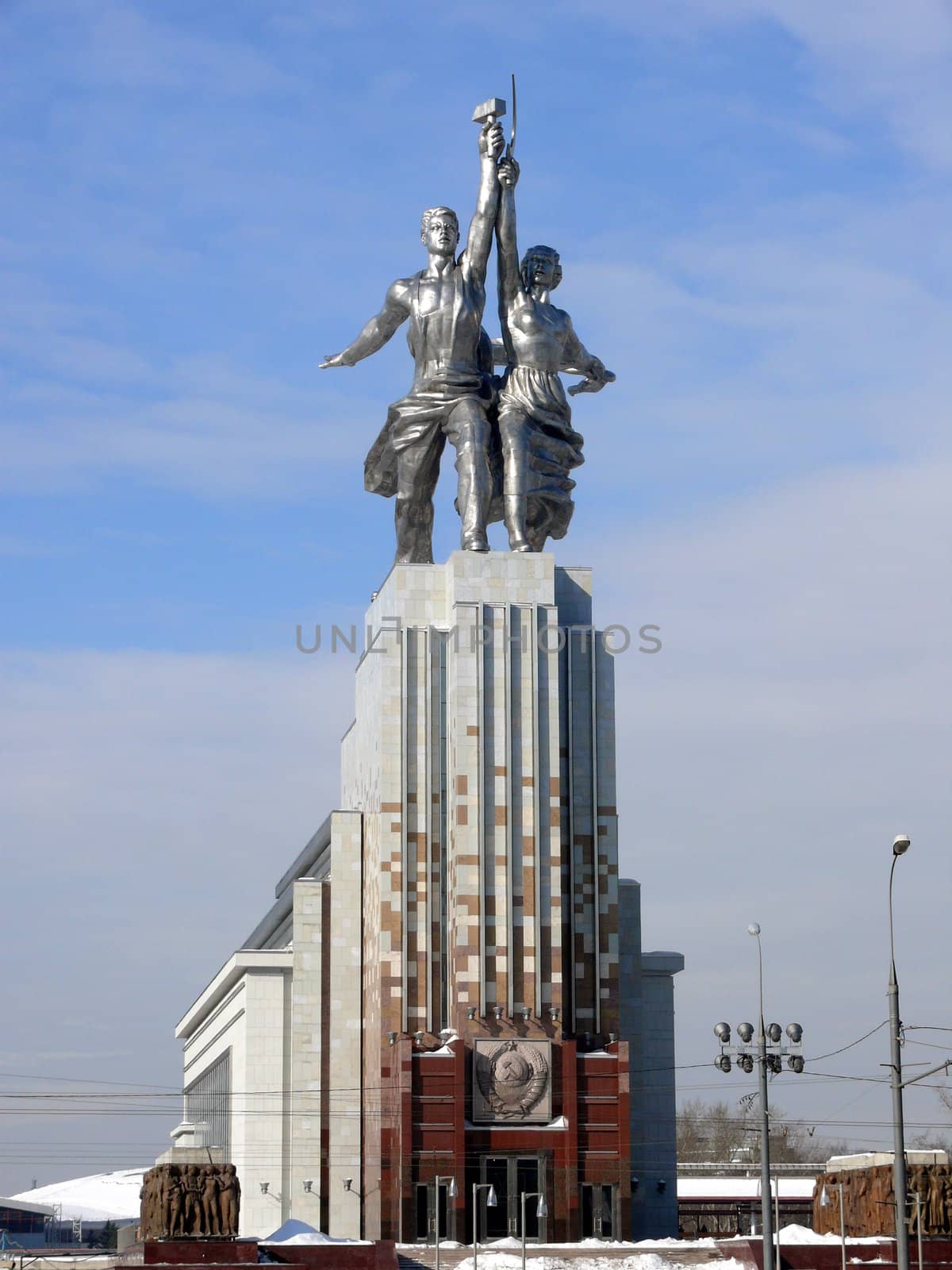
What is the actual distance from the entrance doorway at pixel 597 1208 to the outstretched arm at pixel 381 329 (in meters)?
26.0

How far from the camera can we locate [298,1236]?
53781 mm

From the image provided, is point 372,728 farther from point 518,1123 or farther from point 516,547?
point 518,1123

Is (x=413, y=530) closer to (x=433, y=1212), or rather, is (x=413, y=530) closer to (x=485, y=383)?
(x=485, y=383)

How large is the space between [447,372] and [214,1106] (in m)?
26.4

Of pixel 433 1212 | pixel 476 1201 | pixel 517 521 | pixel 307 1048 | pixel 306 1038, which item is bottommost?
pixel 433 1212

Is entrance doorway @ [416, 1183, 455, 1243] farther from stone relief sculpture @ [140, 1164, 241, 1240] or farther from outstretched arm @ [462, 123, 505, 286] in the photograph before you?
outstretched arm @ [462, 123, 505, 286]

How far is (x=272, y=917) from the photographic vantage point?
79750 millimetres

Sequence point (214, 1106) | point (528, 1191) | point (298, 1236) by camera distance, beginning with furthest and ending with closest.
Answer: point (214, 1106), point (528, 1191), point (298, 1236)

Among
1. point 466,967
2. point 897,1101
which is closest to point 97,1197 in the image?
point 466,967

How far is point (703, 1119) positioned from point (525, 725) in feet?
310

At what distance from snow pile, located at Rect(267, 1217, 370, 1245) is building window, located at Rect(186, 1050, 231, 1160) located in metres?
12.2

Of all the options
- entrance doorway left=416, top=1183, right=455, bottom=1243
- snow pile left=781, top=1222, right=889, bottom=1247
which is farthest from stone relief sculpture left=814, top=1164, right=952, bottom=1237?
entrance doorway left=416, top=1183, right=455, bottom=1243

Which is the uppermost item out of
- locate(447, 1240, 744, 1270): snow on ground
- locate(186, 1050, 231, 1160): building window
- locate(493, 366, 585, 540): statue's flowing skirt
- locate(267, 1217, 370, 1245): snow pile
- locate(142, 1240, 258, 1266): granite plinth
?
locate(493, 366, 585, 540): statue's flowing skirt

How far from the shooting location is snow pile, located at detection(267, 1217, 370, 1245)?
53.4 metres
